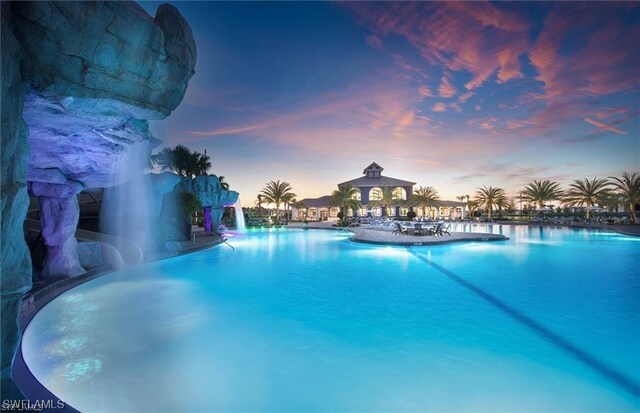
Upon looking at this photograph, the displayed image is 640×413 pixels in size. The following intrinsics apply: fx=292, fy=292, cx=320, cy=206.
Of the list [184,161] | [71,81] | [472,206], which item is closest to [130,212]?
[71,81]

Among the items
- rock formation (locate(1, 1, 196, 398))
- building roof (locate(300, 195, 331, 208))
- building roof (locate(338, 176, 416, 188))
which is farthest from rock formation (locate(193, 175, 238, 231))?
building roof (locate(338, 176, 416, 188))

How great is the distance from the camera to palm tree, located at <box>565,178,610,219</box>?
127ft

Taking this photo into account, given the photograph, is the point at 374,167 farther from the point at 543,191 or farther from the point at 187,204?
the point at 187,204

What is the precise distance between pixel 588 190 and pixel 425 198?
70.2 ft

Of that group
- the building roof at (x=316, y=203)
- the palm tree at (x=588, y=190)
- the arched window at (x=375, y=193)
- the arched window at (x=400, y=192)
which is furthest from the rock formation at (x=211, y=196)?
the palm tree at (x=588, y=190)

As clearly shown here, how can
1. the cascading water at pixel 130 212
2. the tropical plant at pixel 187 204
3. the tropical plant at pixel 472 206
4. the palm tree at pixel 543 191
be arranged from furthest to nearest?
1. the tropical plant at pixel 472 206
2. the palm tree at pixel 543 191
3. the tropical plant at pixel 187 204
4. the cascading water at pixel 130 212

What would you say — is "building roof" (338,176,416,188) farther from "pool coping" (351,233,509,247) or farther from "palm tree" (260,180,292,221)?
"pool coping" (351,233,509,247)

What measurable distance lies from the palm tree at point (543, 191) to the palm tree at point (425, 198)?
589 inches

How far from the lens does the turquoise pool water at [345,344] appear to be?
3332 millimetres

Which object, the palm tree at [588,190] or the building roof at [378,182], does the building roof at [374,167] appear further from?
the palm tree at [588,190]

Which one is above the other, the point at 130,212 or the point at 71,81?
the point at 71,81

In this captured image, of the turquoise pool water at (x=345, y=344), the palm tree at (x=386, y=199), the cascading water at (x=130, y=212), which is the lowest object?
the turquoise pool water at (x=345, y=344)

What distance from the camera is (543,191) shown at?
4441 centimetres

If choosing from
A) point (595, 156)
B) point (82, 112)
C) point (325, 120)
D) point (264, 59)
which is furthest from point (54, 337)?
point (595, 156)
